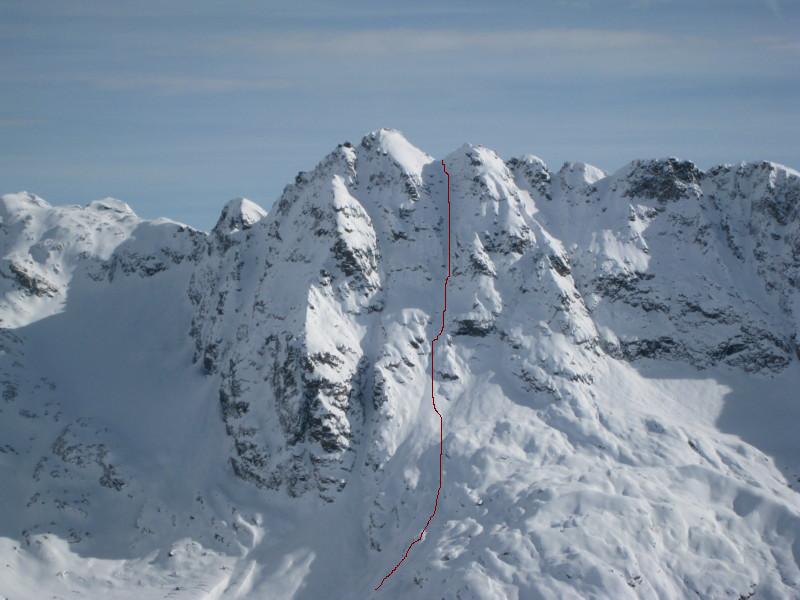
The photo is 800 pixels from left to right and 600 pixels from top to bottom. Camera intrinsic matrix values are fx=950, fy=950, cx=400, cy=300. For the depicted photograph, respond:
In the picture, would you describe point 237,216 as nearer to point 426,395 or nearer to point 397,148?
point 397,148

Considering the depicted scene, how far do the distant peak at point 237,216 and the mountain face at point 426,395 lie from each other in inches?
23.7

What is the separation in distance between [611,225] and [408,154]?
38.0 metres

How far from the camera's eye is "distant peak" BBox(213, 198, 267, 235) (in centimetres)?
17435

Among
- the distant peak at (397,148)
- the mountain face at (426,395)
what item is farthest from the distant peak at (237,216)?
the distant peak at (397,148)

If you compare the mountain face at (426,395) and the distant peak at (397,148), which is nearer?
the mountain face at (426,395)

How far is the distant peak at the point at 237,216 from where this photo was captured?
17435cm

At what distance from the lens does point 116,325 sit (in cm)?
17800

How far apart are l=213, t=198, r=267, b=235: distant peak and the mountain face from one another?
1.97 feet

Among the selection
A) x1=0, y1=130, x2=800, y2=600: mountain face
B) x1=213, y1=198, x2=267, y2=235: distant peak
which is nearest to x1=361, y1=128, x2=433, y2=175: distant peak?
x1=0, y1=130, x2=800, y2=600: mountain face

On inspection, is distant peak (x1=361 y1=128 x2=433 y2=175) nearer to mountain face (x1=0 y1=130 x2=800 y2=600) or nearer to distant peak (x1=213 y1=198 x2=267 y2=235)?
mountain face (x1=0 y1=130 x2=800 y2=600)

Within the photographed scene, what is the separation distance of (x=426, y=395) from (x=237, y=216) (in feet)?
178

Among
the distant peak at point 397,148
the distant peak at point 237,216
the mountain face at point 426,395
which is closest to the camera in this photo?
the mountain face at point 426,395

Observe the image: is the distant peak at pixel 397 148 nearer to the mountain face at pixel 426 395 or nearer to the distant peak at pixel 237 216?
the mountain face at pixel 426 395

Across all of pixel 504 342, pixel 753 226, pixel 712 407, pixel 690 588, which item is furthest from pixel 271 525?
pixel 753 226
